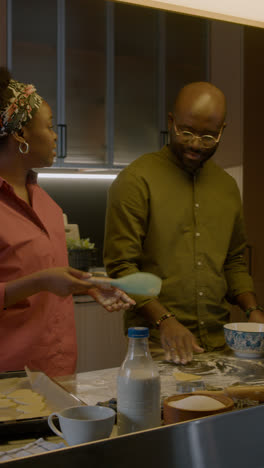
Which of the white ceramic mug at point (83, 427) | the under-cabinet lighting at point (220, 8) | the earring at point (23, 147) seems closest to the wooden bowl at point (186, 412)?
the white ceramic mug at point (83, 427)

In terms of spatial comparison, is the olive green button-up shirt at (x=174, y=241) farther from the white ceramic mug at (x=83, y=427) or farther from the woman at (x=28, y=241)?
the white ceramic mug at (x=83, y=427)

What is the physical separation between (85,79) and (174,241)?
2.13 meters

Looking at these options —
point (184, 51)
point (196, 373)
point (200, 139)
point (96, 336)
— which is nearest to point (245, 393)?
point (196, 373)

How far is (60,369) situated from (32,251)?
34 centimetres

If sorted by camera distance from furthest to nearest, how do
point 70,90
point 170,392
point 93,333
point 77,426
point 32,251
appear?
point 70,90
point 93,333
point 32,251
point 170,392
point 77,426

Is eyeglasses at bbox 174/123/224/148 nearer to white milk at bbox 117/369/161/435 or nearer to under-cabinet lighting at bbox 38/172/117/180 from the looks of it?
white milk at bbox 117/369/161/435

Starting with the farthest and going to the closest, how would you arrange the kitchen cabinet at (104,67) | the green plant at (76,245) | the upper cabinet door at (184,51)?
the upper cabinet door at (184,51), the kitchen cabinet at (104,67), the green plant at (76,245)

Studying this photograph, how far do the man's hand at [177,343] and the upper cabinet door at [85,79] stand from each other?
2247mm

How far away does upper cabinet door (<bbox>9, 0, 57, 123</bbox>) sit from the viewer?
10.7 feet

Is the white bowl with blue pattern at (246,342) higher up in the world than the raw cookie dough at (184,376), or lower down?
higher up

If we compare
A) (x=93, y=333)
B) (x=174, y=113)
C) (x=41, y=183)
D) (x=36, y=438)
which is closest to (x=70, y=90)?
(x=41, y=183)

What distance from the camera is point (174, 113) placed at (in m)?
1.70

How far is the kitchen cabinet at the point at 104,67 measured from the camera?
334cm

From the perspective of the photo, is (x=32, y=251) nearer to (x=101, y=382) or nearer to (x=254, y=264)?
(x=101, y=382)
